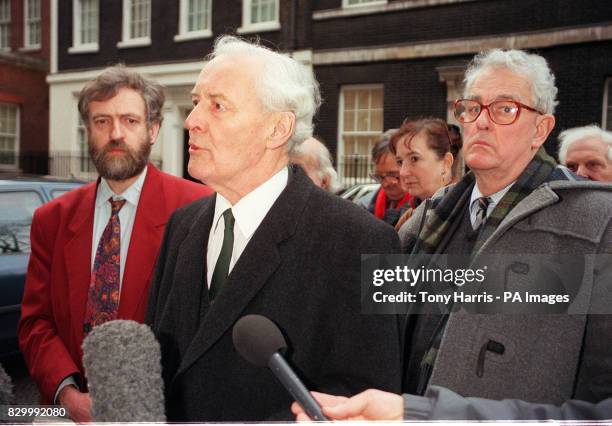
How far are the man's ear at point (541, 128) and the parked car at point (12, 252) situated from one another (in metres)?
1.48

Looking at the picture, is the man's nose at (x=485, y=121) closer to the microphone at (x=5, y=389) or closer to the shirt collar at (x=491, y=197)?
the shirt collar at (x=491, y=197)

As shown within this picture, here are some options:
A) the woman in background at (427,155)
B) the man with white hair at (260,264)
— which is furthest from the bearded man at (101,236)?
the woman in background at (427,155)

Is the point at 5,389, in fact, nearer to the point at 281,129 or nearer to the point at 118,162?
the point at 281,129

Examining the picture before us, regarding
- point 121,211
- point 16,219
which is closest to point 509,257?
point 121,211

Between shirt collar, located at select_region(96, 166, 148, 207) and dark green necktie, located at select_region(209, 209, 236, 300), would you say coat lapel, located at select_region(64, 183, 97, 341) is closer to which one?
shirt collar, located at select_region(96, 166, 148, 207)

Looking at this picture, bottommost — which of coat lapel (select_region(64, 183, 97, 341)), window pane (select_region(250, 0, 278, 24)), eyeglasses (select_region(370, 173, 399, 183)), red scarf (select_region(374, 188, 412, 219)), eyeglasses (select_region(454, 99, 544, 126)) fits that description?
coat lapel (select_region(64, 183, 97, 341))

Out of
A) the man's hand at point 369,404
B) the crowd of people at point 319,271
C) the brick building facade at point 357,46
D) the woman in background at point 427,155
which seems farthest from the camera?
the woman in background at point 427,155

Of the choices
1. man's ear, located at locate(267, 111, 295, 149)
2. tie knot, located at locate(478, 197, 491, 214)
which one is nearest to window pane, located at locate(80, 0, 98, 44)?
man's ear, located at locate(267, 111, 295, 149)

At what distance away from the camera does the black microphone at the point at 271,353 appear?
55cm

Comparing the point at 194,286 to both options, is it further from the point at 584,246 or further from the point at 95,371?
the point at 584,246

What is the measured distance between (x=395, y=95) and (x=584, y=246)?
114 centimetres

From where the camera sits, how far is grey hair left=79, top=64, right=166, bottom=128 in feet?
4.68

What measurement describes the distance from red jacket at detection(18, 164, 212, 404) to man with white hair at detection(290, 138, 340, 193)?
28.5 inches

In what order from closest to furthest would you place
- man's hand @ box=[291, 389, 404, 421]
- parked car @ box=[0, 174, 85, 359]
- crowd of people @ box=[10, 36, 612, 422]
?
man's hand @ box=[291, 389, 404, 421] < crowd of people @ box=[10, 36, 612, 422] < parked car @ box=[0, 174, 85, 359]
